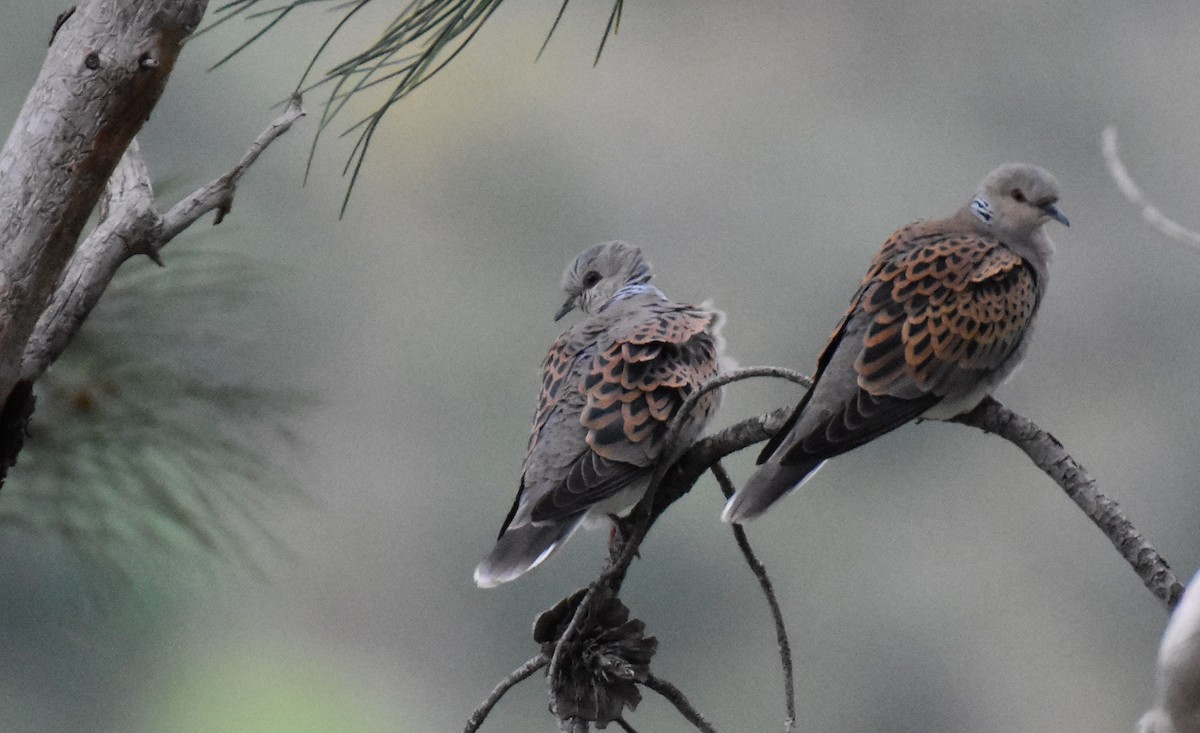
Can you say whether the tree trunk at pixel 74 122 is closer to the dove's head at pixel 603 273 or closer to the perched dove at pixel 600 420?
the perched dove at pixel 600 420

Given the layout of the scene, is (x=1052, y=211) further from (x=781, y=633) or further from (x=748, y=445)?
(x=781, y=633)

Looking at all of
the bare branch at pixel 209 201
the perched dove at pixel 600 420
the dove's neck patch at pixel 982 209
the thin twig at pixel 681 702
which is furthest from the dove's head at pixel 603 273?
the thin twig at pixel 681 702

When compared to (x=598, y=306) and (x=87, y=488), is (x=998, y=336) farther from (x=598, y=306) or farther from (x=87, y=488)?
(x=87, y=488)

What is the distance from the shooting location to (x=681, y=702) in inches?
38.9

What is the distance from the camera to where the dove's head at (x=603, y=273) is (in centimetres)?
206

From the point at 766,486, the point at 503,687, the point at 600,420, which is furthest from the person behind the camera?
the point at 600,420

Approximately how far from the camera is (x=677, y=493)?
1.18 meters

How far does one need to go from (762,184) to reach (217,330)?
12.2 feet

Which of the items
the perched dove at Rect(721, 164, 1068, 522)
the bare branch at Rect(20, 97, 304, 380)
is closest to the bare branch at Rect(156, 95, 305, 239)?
the bare branch at Rect(20, 97, 304, 380)

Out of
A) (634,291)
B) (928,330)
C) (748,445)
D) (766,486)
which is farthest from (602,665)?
(634,291)

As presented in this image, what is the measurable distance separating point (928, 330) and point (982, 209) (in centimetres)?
28

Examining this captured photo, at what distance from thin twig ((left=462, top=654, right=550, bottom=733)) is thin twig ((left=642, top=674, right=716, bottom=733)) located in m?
0.08

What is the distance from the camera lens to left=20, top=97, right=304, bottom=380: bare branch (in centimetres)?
129

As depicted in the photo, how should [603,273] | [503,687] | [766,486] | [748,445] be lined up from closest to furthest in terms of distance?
[503,687]
[748,445]
[766,486]
[603,273]
